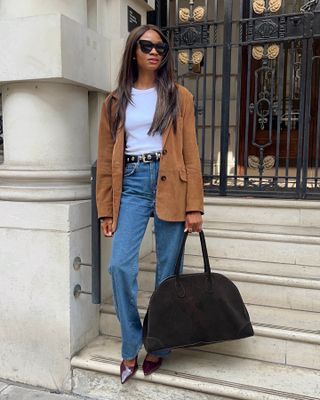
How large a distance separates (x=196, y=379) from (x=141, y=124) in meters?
1.47

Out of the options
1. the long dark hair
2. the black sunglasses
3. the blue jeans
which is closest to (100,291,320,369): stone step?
the blue jeans

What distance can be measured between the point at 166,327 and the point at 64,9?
6.65 feet

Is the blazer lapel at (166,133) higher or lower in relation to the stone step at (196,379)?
higher

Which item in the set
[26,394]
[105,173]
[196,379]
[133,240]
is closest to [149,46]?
[105,173]

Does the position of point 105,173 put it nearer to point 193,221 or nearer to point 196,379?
point 193,221

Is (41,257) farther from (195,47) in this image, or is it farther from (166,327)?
(195,47)

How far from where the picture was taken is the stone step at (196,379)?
2146 millimetres

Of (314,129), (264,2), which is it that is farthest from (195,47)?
(314,129)

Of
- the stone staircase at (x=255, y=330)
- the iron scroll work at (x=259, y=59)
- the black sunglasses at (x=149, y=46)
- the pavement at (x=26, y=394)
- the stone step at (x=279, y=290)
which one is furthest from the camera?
the iron scroll work at (x=259, y=59)

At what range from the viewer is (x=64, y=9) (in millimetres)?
2490

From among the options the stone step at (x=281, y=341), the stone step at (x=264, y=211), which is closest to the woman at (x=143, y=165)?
the stone step at (x=281, y=341)

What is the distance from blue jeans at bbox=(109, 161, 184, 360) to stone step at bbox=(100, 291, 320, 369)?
0.56 meters

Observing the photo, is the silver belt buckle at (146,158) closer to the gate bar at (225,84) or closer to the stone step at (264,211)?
the stone step at (264,211)

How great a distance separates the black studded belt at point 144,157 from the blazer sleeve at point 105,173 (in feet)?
0.40
